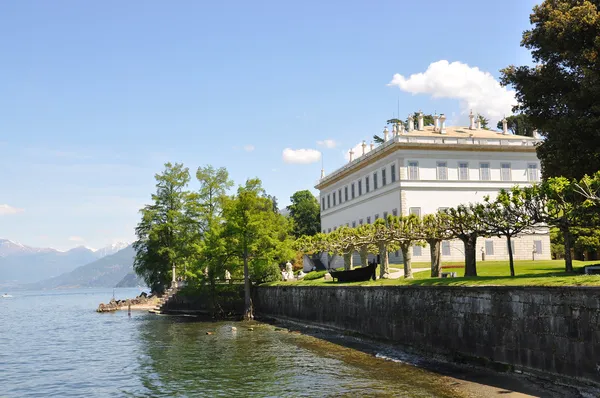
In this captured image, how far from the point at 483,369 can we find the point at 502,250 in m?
38.4

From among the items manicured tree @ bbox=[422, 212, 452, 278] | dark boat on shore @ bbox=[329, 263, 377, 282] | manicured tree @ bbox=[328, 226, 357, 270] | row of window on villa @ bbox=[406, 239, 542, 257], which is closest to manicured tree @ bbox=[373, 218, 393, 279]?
dark boat on shore @ bbox=[329, 263, 377, 282]

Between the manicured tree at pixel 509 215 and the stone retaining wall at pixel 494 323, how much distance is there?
13.5 feet

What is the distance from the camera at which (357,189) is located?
6712 centimetres

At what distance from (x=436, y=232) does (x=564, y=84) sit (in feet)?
31.2

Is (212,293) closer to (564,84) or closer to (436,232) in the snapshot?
(436,232)

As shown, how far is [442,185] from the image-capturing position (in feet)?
185

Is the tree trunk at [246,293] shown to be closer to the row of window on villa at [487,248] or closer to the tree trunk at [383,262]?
the tree trunk at [383,262]

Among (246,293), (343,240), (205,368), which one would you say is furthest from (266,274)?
(205,368)

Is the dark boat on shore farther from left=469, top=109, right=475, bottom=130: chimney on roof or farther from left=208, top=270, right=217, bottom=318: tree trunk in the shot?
A: left=469, top=109, right=475, bottom=130: chimney on roof

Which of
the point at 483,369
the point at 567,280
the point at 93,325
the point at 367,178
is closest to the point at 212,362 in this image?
the point at 483,369

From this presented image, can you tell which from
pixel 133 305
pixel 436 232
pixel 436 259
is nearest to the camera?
pixel 436 232

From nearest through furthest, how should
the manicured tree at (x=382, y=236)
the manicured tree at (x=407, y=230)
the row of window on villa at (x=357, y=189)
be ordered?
the manicured tree at (x=407, y=230) < the manicured tree at (x=382, y=236) < the row of window on villa at (x=357, y=189)

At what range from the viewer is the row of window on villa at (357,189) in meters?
59.4

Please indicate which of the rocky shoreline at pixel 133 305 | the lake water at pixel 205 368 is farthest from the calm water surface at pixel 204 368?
the rocky shoreline at pixel 133 305
